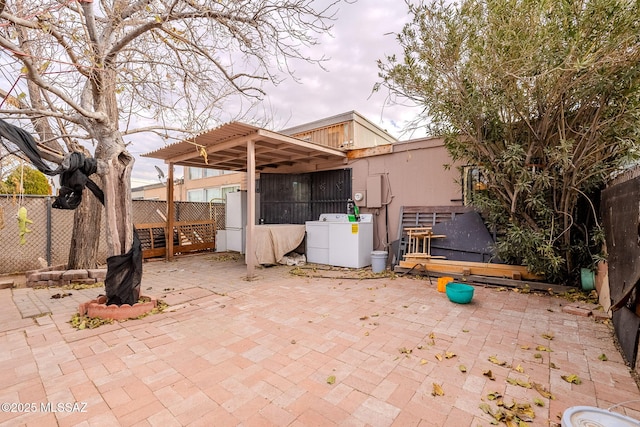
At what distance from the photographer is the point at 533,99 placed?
3371mm

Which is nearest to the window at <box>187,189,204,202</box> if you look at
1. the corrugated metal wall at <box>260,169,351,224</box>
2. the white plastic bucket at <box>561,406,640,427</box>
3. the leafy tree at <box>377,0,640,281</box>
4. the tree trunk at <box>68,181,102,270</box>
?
the corrugated metal wall at <box>260,169,351,224</box>

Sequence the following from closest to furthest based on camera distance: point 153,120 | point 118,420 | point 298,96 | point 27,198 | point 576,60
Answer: point 118,420
point 576,60
point 153,120
point 298,96
point 27,198

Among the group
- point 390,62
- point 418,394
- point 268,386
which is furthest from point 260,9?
point 418,394

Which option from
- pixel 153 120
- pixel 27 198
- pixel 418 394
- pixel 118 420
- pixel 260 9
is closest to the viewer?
pixel 118 420

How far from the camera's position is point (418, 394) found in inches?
69.1

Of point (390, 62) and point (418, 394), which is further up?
point (390, 62)

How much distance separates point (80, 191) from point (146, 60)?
1821mm

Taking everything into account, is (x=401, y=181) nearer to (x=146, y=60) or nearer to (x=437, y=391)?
(x=437, y=391)

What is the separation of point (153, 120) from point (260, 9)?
1.95 meters

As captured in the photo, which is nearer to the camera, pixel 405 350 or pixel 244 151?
pixel 405 350

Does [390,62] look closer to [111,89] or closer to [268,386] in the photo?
[111,89]

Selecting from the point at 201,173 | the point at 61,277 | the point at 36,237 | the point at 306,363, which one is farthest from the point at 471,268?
the point at 201,173

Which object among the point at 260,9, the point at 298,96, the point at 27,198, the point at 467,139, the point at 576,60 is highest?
the point at 260,9

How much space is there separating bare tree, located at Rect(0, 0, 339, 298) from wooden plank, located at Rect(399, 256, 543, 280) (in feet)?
11.9
